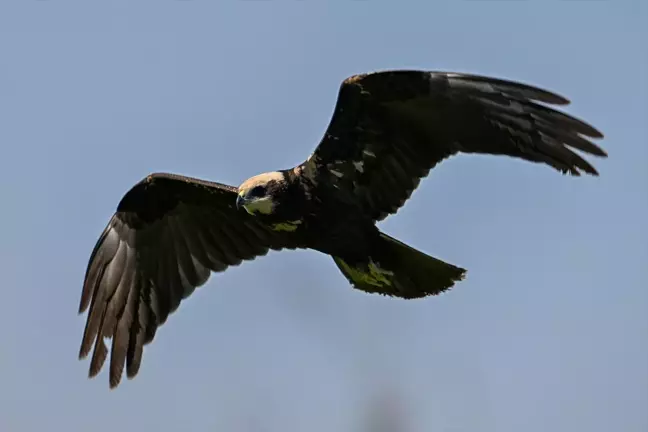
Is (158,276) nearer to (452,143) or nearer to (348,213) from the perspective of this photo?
(348,213)

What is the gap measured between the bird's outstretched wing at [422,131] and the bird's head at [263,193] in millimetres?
279

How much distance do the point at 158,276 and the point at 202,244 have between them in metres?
0.56

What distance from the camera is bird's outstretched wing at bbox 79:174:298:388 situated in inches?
442

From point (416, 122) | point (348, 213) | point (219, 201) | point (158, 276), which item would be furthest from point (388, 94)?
point (158, 276)

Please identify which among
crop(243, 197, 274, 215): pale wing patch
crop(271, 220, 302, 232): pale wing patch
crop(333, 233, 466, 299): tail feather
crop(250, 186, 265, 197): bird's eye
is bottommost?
crop(333, 233, 466, 299): tail feather

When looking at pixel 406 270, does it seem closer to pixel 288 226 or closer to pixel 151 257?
pixel 288 226

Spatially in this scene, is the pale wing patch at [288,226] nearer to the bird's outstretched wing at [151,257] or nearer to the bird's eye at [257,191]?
the bird's eye at [257,191]

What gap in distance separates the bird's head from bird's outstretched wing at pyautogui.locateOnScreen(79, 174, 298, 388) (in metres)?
1.28

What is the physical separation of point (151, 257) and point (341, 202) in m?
2.67

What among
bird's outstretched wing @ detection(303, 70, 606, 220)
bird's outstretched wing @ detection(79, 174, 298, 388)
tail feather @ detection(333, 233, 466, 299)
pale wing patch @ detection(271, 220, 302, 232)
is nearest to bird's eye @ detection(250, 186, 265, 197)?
pale wing patch @ detection(271, 220, 302, 232)

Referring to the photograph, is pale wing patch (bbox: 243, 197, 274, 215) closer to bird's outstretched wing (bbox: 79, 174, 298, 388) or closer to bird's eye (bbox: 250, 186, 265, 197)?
bird's eye (bbox: 250, 186, 265, 197)

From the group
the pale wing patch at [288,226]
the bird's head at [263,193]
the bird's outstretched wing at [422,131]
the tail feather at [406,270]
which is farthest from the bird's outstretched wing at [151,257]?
the bird's outstretched wing at [422,131]

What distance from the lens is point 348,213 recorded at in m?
9.79

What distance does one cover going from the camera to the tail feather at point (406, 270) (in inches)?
385
